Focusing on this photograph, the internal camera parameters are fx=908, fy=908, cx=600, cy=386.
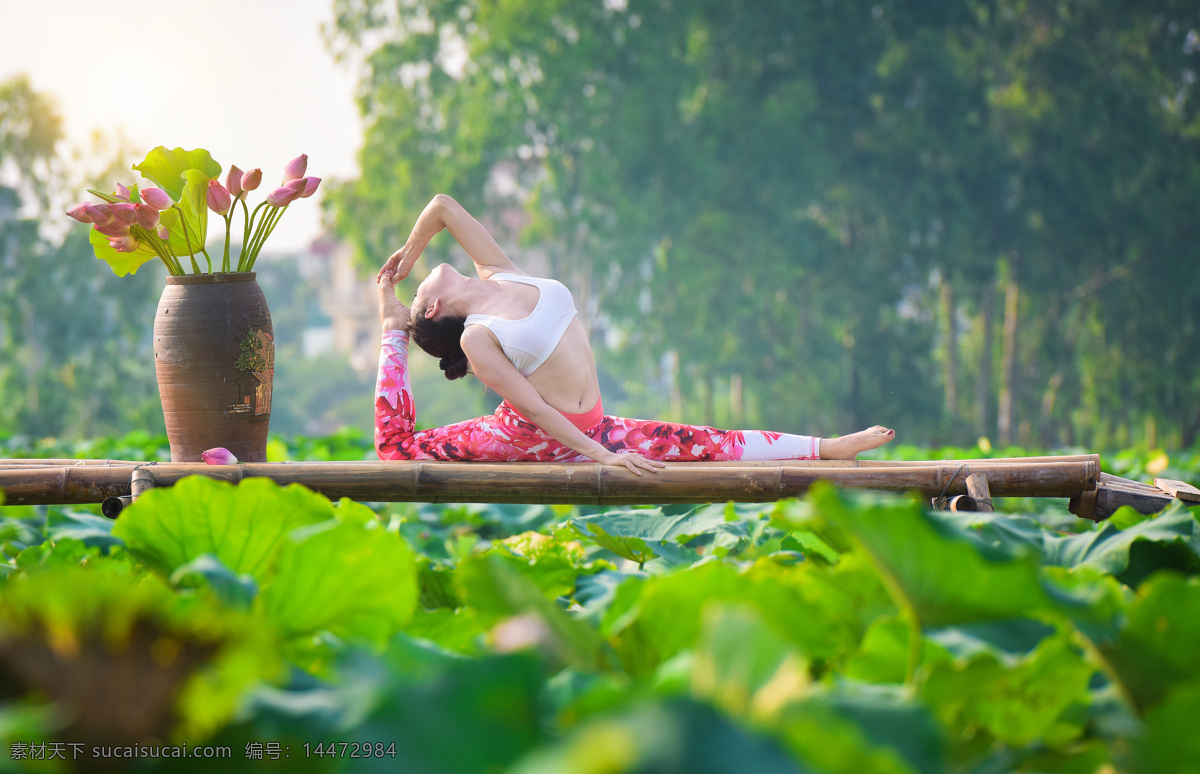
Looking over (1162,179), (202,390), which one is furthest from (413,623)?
(1162,179)

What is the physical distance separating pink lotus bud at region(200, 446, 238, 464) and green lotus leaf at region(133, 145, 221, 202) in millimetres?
563

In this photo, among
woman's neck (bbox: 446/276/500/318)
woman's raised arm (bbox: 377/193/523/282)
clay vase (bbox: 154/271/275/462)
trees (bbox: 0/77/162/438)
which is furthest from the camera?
trees (bbox: 0/77/162/438)

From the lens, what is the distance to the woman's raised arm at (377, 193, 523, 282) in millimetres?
2521

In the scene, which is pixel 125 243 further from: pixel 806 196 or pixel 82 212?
pixel 806 196

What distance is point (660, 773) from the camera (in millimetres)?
255

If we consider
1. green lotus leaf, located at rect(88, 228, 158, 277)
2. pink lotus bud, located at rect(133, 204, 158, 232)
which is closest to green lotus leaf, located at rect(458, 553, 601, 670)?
pink lotus bud, located at rect(133, 204, 158, 232)

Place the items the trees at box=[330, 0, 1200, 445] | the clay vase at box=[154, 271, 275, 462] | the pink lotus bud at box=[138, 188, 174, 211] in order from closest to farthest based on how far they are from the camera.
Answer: the pink lotus bud at box=[138, 188, 174, 211]
the clay vase at box=[154, 271, 275, 462]
the trees at box=[330, 0, 1200, 445]

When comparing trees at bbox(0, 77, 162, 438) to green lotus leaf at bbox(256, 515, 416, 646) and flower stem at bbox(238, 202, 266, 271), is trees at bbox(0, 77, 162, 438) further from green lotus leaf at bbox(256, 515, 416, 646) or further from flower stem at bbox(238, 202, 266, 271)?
green lotus leaf at bbox(256, 515, 416, 646)

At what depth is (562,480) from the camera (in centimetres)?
178

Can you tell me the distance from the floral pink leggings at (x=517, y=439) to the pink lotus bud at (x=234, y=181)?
567mm

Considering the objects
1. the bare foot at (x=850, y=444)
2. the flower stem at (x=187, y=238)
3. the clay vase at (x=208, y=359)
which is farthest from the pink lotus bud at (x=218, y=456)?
the bare foot at (x=850, y=444)

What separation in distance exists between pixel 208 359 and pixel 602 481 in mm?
937

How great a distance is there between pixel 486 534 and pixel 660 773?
2.51 meters

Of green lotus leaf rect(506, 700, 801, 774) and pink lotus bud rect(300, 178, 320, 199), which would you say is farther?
pink lotus bud rect(300, 178, 320, 199)
